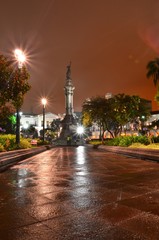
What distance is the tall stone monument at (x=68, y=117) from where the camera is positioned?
85.6 meters

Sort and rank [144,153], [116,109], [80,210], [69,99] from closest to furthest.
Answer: [80,210]
[144,153]
[116,109]
[69,99]

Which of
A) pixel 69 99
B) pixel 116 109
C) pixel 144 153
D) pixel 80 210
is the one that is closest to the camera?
pixel 80 210

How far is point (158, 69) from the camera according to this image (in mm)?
42562

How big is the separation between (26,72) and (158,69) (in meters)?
29.4

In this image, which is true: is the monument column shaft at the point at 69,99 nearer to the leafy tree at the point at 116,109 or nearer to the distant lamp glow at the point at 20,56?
the leafy tree at the point at 116,109

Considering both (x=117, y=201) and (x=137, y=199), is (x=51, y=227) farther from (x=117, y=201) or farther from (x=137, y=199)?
(x=137, y=199)

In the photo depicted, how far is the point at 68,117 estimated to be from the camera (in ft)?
286

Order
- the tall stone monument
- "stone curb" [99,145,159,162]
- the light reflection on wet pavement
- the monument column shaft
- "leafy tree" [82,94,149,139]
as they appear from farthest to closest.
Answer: the monument column shaft
the tall stone monument
"leafy tree" [82,94,149,139]
"stone curb" [99,145,159,162]
the light reflection on wet pavement

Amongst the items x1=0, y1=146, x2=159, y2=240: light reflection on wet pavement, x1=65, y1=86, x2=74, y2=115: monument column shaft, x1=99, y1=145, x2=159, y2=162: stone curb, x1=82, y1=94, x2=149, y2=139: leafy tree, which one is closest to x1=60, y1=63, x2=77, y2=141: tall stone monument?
x1=65, y1=86, x2=74, y2=115: monument column shaft

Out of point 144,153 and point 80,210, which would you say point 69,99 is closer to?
point 144,153

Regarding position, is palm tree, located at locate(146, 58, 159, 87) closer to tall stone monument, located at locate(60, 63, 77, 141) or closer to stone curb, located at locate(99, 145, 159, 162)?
stone curb, located at locate(99, 145, 159, 162)

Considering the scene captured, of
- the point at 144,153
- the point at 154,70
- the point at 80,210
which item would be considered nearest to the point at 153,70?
the point at 154,70

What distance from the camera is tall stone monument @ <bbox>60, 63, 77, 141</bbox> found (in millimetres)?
85562

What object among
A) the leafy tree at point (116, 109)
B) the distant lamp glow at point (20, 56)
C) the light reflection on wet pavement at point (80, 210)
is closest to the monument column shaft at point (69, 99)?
the leafy tree at point (116, 109)
